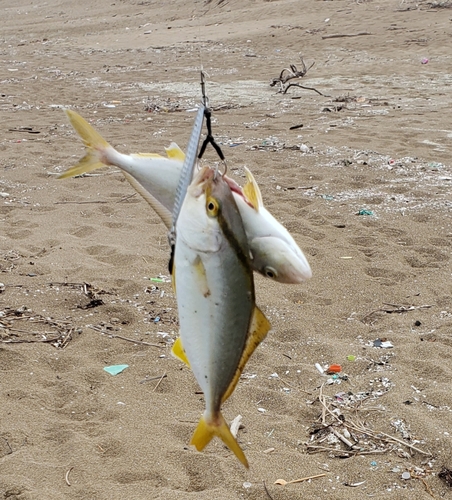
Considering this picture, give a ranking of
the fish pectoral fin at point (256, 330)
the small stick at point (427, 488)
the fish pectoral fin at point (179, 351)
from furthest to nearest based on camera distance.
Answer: the small stick at point (427, 488), the fish pectoral fin at point (179, 351), the fish pectoral fin at point (256, 330)

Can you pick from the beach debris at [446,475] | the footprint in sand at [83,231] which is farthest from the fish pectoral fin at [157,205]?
the footprint in sand at [83,231]

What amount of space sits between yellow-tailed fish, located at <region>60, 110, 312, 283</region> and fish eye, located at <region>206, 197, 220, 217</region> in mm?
80

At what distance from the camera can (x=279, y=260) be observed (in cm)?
139

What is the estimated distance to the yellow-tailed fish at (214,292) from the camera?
138 cm

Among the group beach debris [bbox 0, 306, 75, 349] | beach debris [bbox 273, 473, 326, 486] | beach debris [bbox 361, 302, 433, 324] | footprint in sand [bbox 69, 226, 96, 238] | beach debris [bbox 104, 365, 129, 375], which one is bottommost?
beach debris [bbox 361, 302, 433, 324]

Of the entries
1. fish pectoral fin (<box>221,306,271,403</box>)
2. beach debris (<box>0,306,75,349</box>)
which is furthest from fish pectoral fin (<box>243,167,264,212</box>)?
beach debris (<box>0,306,75,349</box>)

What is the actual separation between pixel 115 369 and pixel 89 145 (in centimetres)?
250

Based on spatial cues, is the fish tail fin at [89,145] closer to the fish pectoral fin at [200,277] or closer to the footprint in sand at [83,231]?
the fish pectoral fin at [200,277]

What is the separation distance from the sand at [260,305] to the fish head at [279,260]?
197cm

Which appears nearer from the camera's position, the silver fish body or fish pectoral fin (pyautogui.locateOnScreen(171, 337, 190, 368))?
the silver fish body

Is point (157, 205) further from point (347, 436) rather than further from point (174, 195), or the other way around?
point (347, 436)

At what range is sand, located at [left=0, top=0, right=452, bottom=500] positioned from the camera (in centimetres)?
329

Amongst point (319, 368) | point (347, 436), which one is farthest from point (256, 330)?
point (319, 368)

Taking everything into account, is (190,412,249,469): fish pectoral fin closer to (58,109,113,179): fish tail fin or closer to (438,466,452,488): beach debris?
(58,109,113,179): fish tail fin
